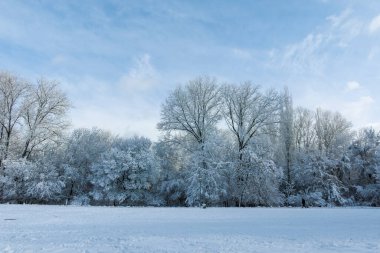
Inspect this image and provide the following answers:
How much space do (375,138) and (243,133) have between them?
56.8 feet

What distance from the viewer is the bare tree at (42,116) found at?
36.7 meters

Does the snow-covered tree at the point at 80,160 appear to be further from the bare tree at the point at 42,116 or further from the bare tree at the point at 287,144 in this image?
the bare tree at the point at 287,144

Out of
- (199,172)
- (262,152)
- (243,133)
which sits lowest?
(199,172)

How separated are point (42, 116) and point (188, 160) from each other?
17242 mm

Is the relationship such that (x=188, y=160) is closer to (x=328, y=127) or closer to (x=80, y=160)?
(x=80, y=160)

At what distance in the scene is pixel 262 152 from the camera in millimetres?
35812

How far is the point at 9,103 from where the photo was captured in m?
36.0

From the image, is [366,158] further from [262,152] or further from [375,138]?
[262,152]

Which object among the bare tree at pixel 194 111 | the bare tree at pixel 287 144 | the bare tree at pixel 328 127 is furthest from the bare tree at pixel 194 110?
the bare tree at pixel 328 127

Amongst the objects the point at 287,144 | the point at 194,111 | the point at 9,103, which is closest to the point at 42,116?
the point at 9,103

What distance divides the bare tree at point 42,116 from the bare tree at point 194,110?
1161cm

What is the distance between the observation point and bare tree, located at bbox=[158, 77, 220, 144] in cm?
3947

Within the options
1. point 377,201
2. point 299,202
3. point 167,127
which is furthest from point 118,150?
point 377,201

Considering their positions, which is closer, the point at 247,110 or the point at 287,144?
the point at 247,110
